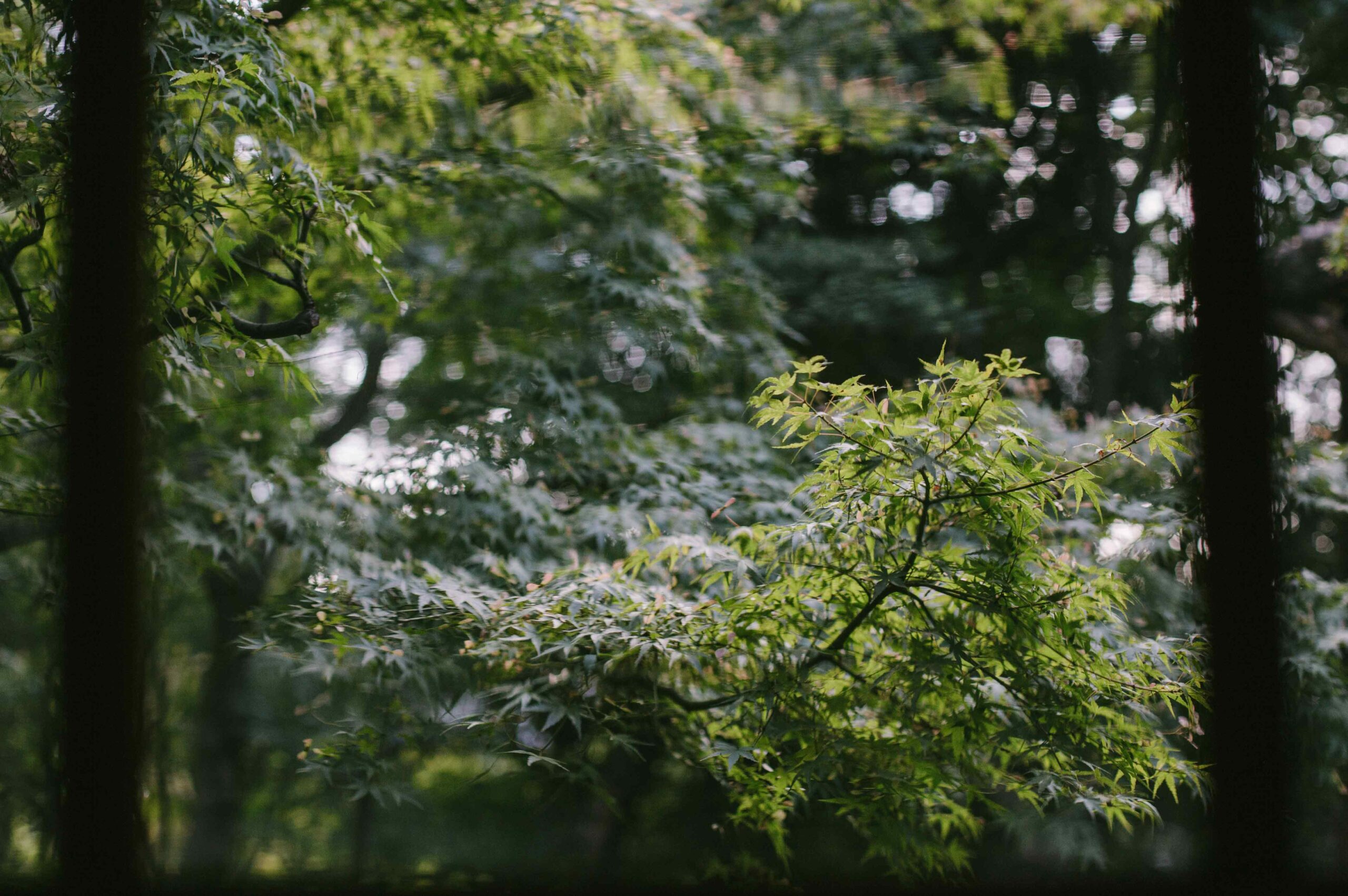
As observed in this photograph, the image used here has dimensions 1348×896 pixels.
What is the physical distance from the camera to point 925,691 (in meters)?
1.27

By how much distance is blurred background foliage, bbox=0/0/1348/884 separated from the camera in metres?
1.30

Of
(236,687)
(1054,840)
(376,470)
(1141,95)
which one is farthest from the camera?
(236,687)

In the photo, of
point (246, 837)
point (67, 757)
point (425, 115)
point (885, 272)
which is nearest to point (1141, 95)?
point (885, 272)

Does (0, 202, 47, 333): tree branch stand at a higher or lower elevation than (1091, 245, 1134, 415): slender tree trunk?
lower

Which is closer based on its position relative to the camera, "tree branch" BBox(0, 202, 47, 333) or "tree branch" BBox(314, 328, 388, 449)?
"tree branch" BBox(0, 202, 47, 333)

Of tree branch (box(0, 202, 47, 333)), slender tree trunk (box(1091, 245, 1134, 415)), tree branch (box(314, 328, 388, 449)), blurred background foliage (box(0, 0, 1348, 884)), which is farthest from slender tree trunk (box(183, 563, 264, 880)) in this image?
slender tree trunk (box(1091, 245, 1134, 415))

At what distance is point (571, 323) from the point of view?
260 cm

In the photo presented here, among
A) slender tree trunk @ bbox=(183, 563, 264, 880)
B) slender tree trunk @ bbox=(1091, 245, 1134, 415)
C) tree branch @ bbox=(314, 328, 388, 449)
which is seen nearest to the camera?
tree branch @ bbox=(314, 328, 388, 449)

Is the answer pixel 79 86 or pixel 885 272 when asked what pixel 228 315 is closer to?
pixel 79 86

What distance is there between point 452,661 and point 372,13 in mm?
1919

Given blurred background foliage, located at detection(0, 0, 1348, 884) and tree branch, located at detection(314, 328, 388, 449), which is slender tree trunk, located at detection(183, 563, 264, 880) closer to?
blurred background foliage, located at detection(0, 0, 1348, 884)

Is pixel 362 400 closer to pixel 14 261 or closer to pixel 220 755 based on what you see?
pixel 220 755

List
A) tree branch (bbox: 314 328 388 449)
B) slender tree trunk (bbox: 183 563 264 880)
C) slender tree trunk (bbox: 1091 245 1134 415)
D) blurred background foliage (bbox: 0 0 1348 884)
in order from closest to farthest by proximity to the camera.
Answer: blurred background foliage (bbox: 0 0 1348 884) → tree branch (bbox: 314 328 388 449) → slender tree trunk (bbox: 183 563 264 880) → slender tree trunk (bbox: 1091 245 1134 415)

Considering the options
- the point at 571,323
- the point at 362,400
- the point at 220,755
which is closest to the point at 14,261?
the point at 571,323
